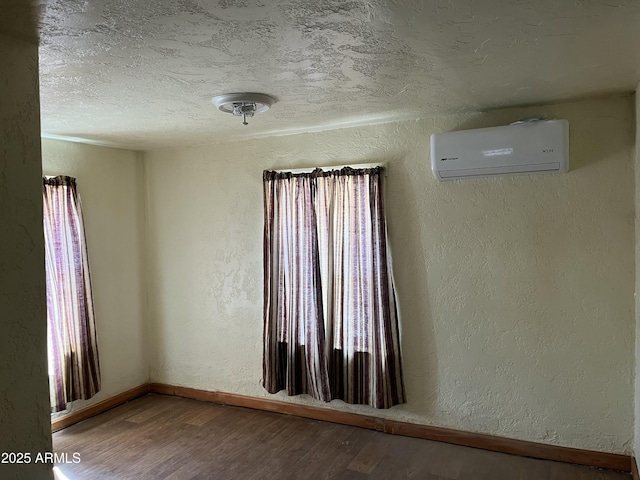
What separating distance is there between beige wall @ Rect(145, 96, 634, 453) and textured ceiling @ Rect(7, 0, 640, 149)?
38 cm

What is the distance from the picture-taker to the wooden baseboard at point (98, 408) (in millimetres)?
3439

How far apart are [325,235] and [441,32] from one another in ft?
6.15

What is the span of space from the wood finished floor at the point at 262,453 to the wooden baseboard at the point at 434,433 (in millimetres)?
46

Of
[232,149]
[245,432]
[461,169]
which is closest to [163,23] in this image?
[461,169]

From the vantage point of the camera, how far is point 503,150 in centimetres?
261

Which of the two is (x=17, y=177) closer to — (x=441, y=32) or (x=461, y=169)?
(x=441, y=32)

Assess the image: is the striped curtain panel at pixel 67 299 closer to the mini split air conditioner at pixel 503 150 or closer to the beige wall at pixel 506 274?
the beige wall at pixel 506 274

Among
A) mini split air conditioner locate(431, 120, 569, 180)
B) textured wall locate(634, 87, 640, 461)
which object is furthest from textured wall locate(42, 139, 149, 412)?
textured wall locate(634, 87, 640, 461)

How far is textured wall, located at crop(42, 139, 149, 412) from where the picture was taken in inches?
144

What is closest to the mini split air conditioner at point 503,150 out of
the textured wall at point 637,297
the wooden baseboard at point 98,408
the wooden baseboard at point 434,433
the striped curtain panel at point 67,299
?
the textured wall at point 637,297

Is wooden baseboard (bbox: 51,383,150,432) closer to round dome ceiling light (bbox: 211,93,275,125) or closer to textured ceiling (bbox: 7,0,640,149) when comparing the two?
textured ceiling (bbox: 7,0,640,149)

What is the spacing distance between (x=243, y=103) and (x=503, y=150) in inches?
56.9

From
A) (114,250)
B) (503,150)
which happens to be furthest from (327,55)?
(114,250)

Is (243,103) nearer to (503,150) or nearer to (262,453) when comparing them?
(503,150)
